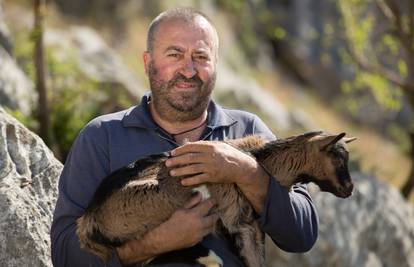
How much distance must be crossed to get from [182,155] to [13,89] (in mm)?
4701

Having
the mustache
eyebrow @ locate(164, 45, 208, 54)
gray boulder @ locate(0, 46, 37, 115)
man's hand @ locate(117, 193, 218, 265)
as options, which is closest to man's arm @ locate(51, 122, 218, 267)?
man's hand @ locate(117, 193, 218, 265)

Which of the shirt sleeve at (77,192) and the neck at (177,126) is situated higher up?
the neck at (177,126)

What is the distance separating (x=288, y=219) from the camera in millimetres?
4922

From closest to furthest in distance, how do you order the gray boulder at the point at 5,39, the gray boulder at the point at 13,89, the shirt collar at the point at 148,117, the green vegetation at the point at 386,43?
the shirt collar at the point at 148,117, the gray boulder at the point at 13,89, the gray boulder at the point at 5,39, the green vegetation at the point at 386,43

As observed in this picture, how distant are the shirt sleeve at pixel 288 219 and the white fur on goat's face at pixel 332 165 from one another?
0.25 meters

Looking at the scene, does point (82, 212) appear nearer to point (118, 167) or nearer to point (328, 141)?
point (118, 167)

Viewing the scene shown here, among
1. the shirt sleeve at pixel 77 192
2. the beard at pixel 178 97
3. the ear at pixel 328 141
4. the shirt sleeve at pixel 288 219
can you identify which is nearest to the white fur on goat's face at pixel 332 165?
the ear at pixel 328 141

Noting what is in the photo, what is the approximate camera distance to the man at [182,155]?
4.77 meters

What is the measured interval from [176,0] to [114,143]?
59.1 feet

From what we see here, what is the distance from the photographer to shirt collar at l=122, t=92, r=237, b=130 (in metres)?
5.27

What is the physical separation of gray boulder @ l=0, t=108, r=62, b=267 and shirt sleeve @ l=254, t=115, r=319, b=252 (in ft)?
5.16

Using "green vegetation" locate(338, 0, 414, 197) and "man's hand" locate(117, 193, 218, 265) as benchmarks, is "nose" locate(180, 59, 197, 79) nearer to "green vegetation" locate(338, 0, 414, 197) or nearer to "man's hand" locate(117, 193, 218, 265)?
"man's hand" locate(117, 193, 218, 265)

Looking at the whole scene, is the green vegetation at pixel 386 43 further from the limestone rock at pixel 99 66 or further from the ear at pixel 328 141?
the ear at pixel 328 141

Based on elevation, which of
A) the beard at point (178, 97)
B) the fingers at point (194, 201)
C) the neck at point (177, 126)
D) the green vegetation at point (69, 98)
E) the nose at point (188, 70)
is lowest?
the green vegetation at point (69, 98)
